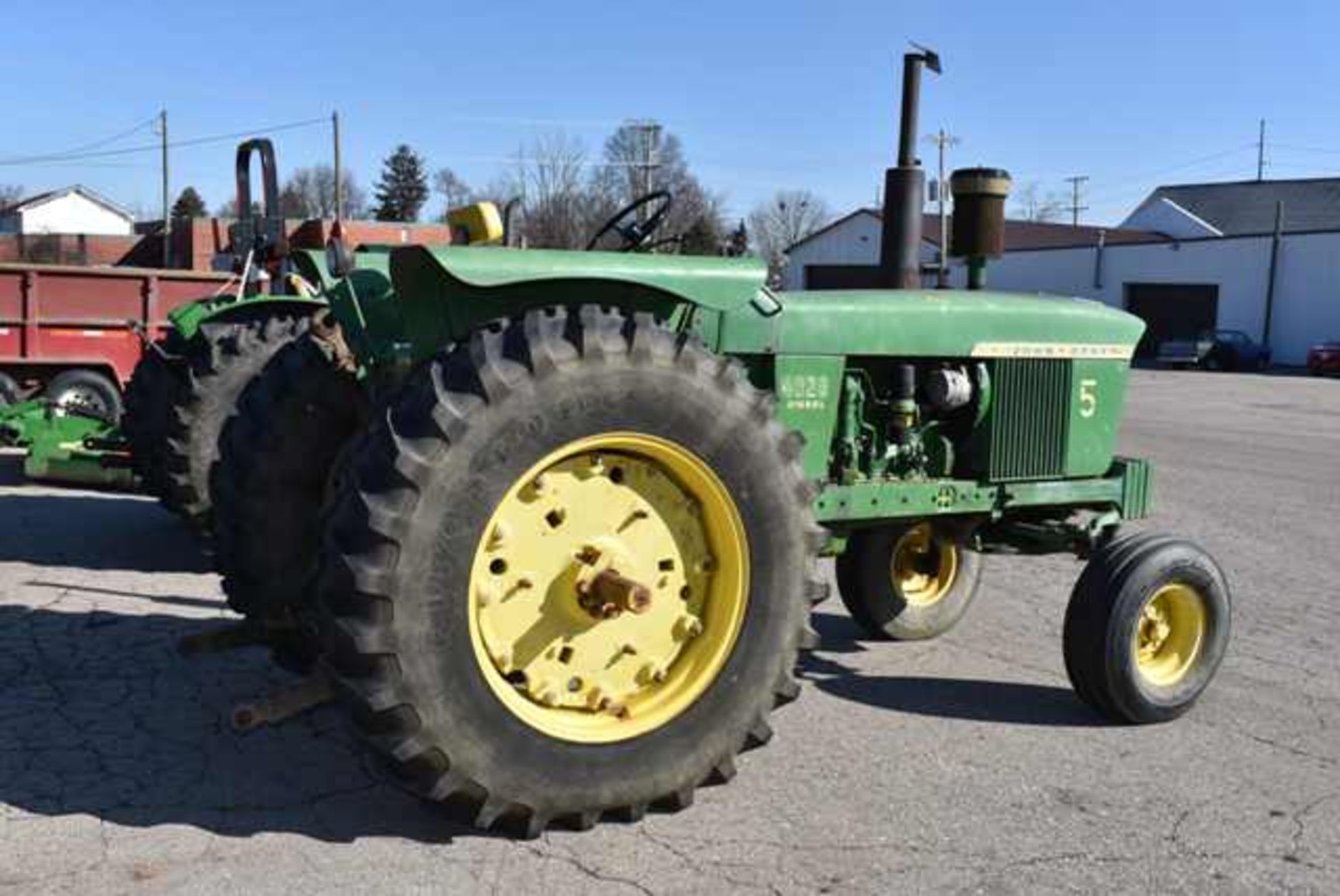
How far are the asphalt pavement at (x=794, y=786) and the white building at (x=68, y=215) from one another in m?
81.3

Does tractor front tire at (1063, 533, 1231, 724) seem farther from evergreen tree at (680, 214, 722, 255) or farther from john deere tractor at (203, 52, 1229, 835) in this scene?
evergreen tree at (680, 214, 722, 255)

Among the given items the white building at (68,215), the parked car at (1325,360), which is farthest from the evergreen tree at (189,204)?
the parked car at (1325,360)

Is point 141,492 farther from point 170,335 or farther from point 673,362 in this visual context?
point 673,362

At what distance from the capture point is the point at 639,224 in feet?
15.0

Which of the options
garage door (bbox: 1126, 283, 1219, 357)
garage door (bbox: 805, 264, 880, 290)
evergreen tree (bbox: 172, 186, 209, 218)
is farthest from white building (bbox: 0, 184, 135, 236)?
garage door (bbox: 1126, 283, 1219, 357)

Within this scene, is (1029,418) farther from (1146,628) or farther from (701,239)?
(701,239)

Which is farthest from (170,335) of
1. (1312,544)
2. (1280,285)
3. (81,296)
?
(1280,285)

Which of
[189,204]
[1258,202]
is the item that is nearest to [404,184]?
[189,204]

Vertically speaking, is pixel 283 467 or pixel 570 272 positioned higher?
pixel 570 272

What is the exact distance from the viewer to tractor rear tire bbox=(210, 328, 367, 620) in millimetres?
4297

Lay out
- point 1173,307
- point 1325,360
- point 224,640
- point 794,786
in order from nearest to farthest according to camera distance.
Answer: point 794,786, point 224,640, point 1325,360, point 1173,307

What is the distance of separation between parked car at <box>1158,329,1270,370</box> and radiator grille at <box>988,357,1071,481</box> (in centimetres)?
3694

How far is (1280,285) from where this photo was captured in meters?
44.7

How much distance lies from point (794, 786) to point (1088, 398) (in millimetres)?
2214
